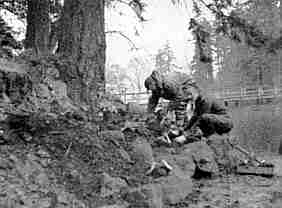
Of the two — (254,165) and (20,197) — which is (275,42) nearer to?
(254,165)

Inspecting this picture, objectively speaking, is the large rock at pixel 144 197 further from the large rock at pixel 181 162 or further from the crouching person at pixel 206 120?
the crouching person at pixel 206 120

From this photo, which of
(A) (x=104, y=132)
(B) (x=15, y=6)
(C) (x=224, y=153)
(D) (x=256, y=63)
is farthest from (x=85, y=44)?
(D) (x=256, y=63)

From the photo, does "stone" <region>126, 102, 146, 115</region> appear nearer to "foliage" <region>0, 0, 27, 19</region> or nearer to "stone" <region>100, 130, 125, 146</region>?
"stone" <region>100, 130, 125, 146</region>

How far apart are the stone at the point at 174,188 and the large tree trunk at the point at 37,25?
4.13m

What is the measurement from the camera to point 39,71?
4.68 meters

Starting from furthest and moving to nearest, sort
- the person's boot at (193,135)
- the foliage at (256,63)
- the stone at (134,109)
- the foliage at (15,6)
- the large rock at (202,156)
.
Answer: the foliage at (256,63) → the foliage at (15,6) → the stone at (134,109) → the person's boot at (193,135) → the large rock at (202,156)

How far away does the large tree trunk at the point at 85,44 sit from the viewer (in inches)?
193

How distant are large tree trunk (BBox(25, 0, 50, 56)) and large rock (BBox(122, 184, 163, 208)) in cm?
434

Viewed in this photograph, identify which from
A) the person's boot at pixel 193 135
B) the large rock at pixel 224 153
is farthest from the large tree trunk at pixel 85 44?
the large rock at pixel 224 153

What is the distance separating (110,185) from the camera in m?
3.21

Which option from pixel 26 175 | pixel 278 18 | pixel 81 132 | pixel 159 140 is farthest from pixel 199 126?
pixel 278 18

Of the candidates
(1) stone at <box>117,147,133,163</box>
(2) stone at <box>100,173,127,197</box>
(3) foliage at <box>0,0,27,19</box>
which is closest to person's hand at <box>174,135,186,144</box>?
→ (1) stone at <box>117,147,133,163</box>

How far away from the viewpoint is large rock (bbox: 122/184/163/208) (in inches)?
123

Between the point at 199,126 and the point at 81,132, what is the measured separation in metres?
2.86
